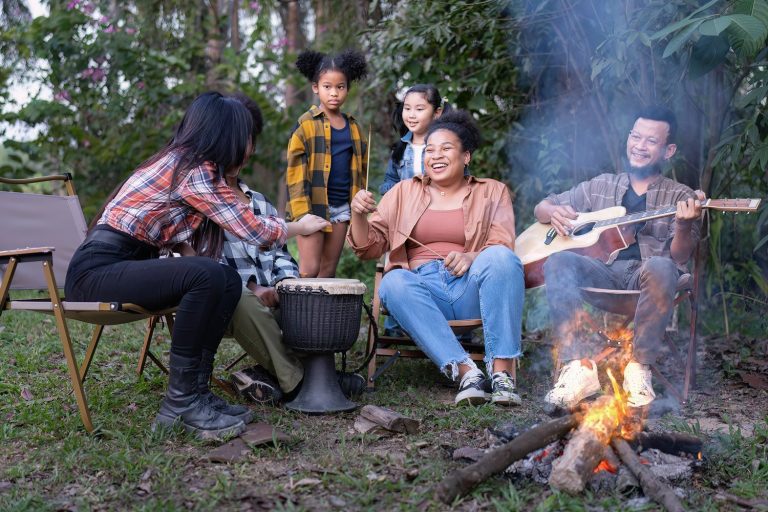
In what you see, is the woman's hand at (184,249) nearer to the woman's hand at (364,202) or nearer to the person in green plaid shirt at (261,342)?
the person in green plaid shirt at (261,342)

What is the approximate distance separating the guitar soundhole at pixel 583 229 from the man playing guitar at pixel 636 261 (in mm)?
47

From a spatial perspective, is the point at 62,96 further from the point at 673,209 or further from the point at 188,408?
the point at 673,209

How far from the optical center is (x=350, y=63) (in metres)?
4.81

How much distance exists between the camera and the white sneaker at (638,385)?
11.7 ft

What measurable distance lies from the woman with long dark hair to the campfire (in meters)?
1.09

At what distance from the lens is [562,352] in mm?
3711

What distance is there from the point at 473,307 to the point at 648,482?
1.57m

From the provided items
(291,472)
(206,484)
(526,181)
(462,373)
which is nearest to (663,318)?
(462,373)

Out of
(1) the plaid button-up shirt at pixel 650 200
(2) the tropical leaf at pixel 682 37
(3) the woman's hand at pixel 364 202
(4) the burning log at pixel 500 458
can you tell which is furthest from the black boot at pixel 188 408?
(2) the tropical leaf at pixel 682 37

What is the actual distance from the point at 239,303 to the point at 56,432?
2.96 feet

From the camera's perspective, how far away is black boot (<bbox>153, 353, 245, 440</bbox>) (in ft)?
10.2

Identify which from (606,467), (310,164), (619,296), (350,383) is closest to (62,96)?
(310,164)

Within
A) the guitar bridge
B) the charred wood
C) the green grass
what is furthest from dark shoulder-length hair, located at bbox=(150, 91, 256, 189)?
the charred wood

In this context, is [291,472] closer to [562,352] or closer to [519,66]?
[562,352]
